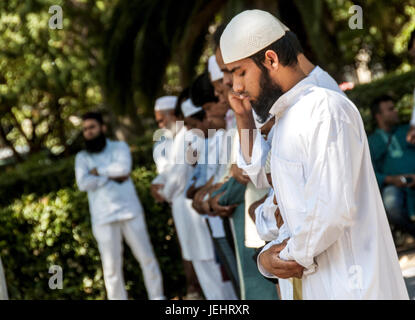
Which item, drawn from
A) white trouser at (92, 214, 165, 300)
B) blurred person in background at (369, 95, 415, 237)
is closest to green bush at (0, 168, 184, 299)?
white trouser at (92, 214, 165, 300)

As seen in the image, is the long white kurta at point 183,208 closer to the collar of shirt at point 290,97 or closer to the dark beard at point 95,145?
the dark beard at point 95,145

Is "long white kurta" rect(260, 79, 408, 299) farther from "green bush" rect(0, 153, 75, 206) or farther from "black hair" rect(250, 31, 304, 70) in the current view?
"green bush" rect(0, 153, 75, 206)

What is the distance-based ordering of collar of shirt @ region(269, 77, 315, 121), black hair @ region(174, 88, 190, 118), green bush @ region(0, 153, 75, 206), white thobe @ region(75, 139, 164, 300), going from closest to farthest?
collar of shirt @ region(269, 77, 315, 121) → black hair @ region(174, 88, 190, 118) → white thobe @ region(75, 139, 164, 300) → green bush @ region(0, 153, 75, 206)

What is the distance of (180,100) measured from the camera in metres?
6.53

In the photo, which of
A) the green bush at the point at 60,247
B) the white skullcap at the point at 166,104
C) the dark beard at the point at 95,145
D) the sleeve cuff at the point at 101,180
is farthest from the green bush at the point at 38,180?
the white skullcap at the point at 166,104

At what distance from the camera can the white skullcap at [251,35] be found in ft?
8.28

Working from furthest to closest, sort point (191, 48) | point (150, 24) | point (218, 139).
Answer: point (191, 48)
point (150, 24)
point (218, 139)

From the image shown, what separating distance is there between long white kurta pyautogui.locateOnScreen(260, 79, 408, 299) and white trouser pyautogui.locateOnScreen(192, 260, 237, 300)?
12.8 feet

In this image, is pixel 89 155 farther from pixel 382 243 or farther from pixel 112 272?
pixel 382 243

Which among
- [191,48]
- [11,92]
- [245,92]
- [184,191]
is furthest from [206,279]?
[11,92]

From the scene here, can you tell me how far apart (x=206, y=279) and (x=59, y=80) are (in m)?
10.9

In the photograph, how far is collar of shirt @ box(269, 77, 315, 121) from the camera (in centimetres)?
250

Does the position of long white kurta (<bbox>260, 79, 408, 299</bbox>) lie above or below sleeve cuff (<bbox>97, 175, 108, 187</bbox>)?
above

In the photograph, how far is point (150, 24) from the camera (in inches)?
420
